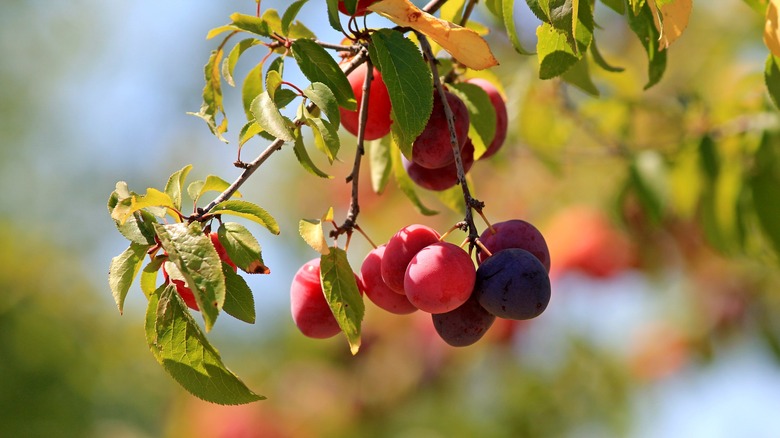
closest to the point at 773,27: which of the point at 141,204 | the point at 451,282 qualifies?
the point at 451,282

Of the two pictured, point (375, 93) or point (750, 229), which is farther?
point (750, 229)

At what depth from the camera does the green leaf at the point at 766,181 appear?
193 cm

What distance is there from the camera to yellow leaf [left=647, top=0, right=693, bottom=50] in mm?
1054

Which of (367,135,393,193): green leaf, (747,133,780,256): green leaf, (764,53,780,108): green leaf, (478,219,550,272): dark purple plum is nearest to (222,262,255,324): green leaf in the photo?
(478,219,550,272): dark purple plum

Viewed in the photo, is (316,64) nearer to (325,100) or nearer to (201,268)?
(325,100)

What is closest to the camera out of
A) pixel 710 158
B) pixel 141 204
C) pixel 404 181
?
pixel 141 204

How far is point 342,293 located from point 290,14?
1.29 ft

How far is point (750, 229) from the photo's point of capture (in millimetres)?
2109

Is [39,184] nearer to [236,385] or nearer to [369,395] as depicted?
[369,395]

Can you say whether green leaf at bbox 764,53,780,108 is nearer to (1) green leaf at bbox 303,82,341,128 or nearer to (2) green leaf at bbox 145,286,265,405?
(1) green leaf at bbox 303,82,341,128

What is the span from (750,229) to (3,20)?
21.6 ft

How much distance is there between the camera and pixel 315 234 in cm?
110

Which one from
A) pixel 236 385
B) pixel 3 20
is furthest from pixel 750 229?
pixel 3 20

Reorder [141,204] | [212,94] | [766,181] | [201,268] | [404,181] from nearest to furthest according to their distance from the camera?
1. [201,268]
2. [141,204]
3. [212,94]
4. [404,181]
5. [766,181]
